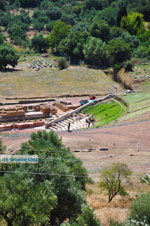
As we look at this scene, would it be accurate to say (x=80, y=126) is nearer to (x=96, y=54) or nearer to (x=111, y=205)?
(x=111, y=205)

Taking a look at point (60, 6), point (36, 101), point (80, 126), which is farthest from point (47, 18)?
point (80, 126)

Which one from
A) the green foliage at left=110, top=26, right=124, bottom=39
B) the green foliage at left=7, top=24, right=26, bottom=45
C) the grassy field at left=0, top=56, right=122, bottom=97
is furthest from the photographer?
the green foliage at left=7, top=24, right=26, bottom=45

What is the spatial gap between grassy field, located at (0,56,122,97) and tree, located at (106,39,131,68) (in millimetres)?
3988

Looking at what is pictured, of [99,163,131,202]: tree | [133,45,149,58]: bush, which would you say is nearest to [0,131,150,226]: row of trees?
[99,163,131,202]: tree

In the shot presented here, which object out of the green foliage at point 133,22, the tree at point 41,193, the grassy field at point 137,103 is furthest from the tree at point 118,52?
the tree at point 41,193

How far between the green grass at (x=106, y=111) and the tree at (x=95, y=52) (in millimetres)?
26519

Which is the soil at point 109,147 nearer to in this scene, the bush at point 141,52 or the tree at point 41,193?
the tree at point 41,193

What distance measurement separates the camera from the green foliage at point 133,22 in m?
87.7

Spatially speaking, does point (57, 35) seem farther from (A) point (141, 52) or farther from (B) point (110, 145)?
(B) point (110, 145)

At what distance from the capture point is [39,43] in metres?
91.6

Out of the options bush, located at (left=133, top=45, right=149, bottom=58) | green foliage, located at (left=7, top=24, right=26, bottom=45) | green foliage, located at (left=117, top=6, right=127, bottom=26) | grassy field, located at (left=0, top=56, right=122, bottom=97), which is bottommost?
grassy field, located at (left=0, top=56, right=122, bottom=97)

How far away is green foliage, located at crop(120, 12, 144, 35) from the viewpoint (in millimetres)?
87688

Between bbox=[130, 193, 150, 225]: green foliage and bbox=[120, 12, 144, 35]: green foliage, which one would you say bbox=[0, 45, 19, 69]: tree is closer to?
bbox=[120, 12, 144, 35]: green foliage

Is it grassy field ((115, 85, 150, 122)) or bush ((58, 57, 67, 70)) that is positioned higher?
grassy field ((115, 85, 150, 122))
